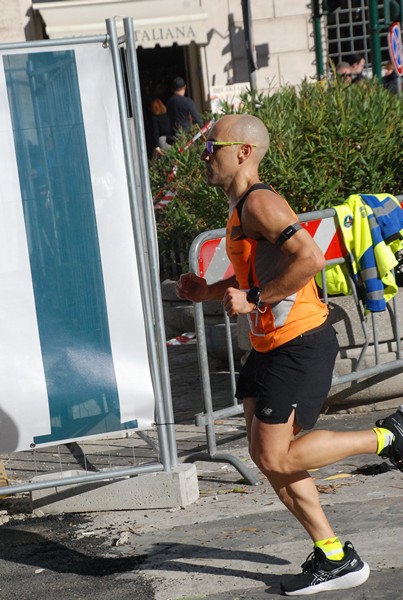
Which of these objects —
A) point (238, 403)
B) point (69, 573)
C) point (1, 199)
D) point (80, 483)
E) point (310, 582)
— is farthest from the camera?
point (238, 403)

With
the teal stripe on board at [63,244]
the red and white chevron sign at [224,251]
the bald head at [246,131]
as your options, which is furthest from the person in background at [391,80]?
the bald head at [246,131]

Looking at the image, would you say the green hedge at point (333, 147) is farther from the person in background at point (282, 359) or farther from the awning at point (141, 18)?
the awning at point (141, 18)

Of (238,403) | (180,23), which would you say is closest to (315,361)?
(238,403)

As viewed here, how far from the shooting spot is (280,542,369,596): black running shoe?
4125mm

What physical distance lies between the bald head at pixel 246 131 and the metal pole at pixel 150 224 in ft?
3.04

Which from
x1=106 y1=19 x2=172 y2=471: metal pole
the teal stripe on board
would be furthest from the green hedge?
the teal stripe on board

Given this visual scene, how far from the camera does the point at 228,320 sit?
21.0 feet

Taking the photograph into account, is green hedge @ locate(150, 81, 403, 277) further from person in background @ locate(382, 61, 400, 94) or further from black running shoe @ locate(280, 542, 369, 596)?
person in background @ locate(382, 61, 400, 94)

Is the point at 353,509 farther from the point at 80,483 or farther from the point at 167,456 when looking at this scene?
the point at 80,483

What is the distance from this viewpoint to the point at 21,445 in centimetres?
512

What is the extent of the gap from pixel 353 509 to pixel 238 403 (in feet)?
4.97

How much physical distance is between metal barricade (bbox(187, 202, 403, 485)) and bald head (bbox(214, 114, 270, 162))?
1.76 m

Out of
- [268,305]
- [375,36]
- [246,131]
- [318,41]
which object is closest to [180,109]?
[375,36]

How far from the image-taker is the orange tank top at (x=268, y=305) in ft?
13.5
